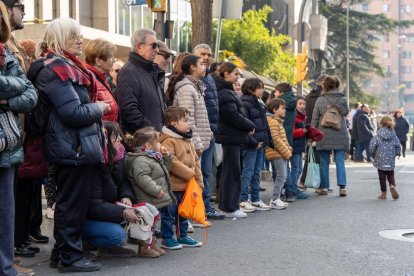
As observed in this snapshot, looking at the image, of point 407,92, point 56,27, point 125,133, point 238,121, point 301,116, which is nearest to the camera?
point 56,27

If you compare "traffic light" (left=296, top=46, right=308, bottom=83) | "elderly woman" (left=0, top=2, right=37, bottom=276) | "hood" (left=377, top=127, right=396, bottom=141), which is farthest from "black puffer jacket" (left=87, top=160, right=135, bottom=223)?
"traffic light" (left=296, top=46, right=308, bottom=83)

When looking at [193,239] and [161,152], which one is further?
[193,239]

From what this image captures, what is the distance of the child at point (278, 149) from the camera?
12.9 m

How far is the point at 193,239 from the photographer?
9227 mm

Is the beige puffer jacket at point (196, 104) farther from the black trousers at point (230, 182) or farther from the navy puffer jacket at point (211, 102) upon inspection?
the black trousers at point (230, 182)

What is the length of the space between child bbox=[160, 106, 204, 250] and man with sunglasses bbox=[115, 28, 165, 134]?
0.17 meters

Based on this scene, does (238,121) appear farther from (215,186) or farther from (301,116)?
(301,116)

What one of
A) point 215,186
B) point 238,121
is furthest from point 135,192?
point 215,186

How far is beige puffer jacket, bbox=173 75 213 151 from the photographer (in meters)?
10.2

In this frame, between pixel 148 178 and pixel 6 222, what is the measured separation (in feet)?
5.96

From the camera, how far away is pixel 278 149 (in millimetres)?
12961

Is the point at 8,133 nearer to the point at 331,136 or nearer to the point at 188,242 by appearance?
the point at 188,242

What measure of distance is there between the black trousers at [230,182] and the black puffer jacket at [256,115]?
2.05 feet

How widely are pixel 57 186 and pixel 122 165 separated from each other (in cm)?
81
